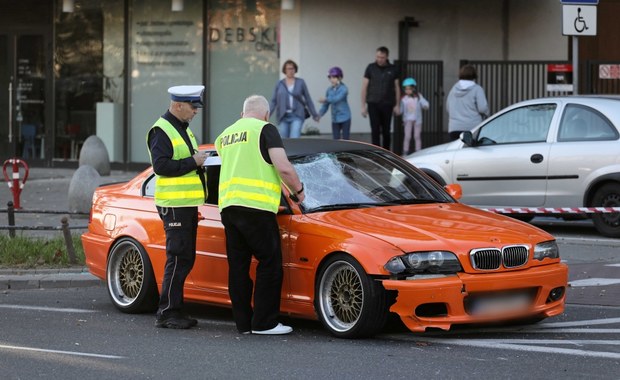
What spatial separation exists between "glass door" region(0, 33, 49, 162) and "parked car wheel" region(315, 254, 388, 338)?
1557 cm

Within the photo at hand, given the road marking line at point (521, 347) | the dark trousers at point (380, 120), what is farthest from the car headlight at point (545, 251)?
the dark trousers at point (380, 120)

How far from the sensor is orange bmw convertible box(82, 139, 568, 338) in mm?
7984

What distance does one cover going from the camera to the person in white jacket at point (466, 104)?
17500 mm

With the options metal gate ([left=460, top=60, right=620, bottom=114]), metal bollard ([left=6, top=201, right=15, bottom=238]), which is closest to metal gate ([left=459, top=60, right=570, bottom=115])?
metal gate ([left=460, top=60, right=620, bottom=114])

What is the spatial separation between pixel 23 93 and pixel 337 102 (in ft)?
22.3

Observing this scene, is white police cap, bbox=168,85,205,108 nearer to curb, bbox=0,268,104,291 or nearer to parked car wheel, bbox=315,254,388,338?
parked car wheel, bbox=315,254,388,338

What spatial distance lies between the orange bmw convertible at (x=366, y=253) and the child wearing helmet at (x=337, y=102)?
984 centimetres

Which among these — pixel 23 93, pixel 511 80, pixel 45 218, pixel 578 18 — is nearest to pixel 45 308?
pixel 45 218

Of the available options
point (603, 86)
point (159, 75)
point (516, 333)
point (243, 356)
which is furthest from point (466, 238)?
point (159, 75)

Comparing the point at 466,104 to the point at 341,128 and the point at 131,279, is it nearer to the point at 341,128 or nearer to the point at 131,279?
the point at 341,128

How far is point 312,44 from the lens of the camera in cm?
2122

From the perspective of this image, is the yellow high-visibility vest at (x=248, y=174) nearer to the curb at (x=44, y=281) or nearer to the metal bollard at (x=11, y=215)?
the curb at (x=44, y=281)

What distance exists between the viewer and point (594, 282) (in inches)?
437

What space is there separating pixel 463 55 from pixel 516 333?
583 inches
